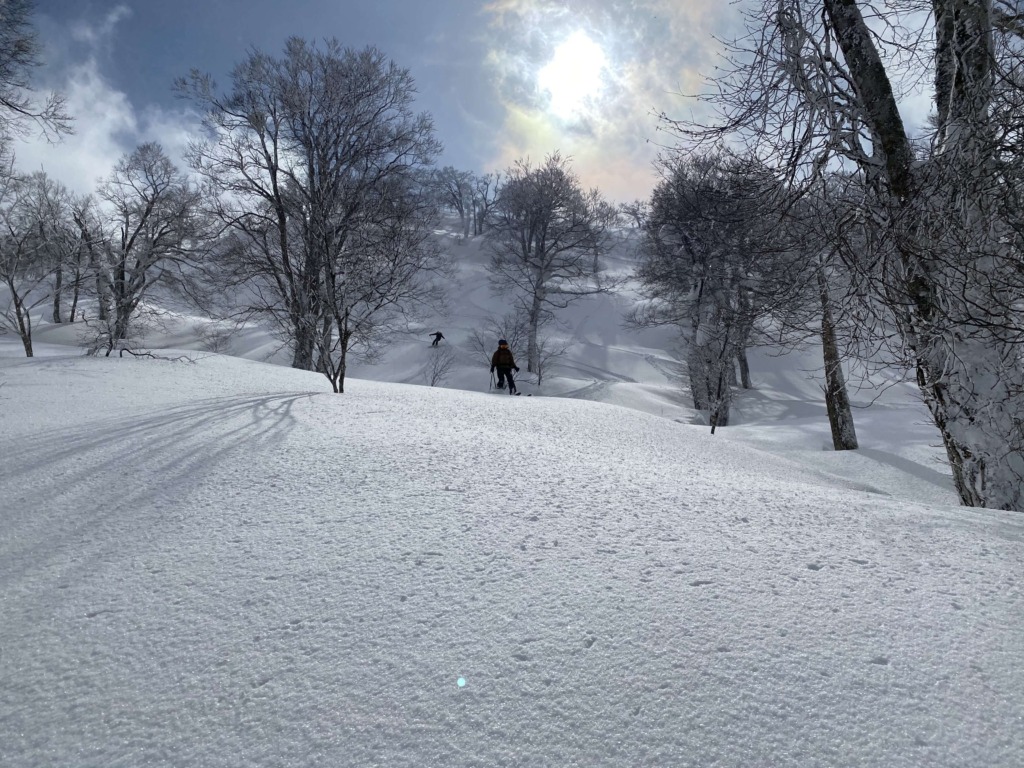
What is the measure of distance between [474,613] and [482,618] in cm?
4

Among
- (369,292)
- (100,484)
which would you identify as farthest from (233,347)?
(100,484)

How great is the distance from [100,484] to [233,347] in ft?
73.6

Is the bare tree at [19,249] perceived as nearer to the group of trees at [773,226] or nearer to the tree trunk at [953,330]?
the group of trees at [773,226]

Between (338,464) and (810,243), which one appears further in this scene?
(810,243)

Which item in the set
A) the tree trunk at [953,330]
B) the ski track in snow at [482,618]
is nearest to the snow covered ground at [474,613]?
the ski track in snow at [482,618]

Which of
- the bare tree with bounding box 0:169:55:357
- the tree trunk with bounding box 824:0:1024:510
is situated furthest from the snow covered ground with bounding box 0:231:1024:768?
the bare tree with bounding box 0:169:55:357

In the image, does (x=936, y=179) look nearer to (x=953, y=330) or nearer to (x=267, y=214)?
(x=953, y=330)

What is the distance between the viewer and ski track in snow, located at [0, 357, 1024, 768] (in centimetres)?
110

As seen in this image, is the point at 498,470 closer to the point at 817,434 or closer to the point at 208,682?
the point at 208,682

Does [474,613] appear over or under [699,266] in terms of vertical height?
under

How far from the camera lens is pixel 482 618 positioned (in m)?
1.50

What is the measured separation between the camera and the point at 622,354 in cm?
2286

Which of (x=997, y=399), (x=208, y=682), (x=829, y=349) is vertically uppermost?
(x=829, y=349)

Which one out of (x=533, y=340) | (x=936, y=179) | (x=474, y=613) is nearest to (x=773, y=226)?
(x=936, y=179)
